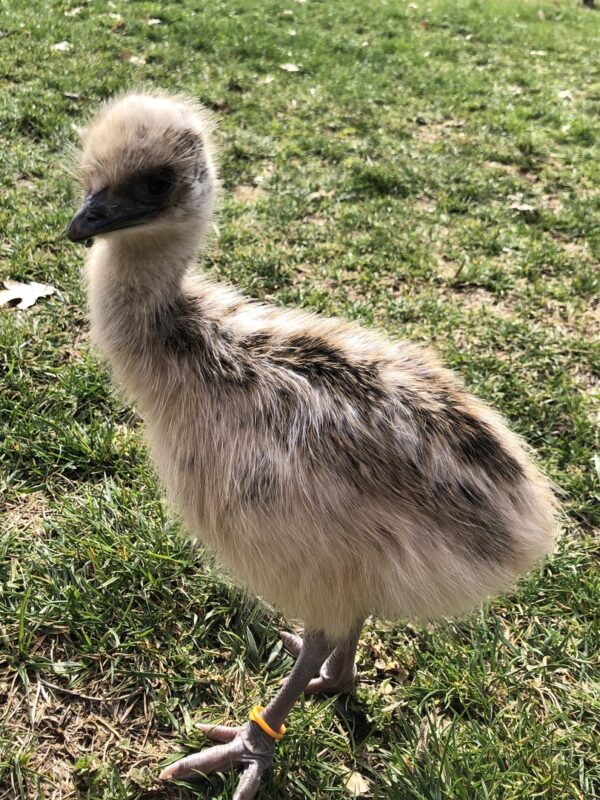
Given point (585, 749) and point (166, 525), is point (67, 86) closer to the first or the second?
point (166, 525)

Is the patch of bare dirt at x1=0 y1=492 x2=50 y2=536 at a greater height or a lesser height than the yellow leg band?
lesser

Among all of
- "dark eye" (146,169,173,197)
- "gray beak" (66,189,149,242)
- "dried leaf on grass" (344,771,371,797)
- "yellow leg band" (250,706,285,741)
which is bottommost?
"dried leaf on grass" (344,771,371,797)

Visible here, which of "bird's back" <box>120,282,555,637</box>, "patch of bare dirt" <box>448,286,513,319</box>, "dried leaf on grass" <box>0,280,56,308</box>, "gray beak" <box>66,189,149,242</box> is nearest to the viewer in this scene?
"bird's back" <box>120,282,555,637</box>

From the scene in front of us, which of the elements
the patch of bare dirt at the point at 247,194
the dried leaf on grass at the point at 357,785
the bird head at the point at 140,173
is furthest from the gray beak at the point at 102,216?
the patch of bare dirt at the point at 247,194

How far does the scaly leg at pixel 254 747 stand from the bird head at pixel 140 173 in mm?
1284

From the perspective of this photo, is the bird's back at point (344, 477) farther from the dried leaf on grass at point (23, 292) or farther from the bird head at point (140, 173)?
the dried leaf on grass at point (23, 292)

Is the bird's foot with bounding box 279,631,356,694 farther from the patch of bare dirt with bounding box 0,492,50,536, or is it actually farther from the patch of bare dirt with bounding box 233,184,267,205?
the patch of bare dirt with bounding box 233,184,267,205

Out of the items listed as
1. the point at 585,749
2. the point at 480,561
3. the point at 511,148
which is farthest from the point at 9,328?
the point at 511,148

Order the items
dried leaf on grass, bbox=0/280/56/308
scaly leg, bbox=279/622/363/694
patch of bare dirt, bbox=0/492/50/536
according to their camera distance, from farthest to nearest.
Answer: dried leaf on grass, bbox=0/280/56/308
patch of bare dirt, bbox=0/492/50/536
scaly leg, bbox=279/622/363/694

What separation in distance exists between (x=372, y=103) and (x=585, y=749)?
5.84 meters

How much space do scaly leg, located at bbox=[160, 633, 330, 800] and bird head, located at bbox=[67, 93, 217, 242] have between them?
1284 millimetres

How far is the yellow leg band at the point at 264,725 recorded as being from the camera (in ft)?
6.31

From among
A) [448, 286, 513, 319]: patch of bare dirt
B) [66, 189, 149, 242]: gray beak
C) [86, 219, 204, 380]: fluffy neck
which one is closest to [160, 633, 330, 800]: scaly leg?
[86, 219, 204, 380]: fluffy neck

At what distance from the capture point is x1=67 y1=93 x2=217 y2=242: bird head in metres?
1.78
